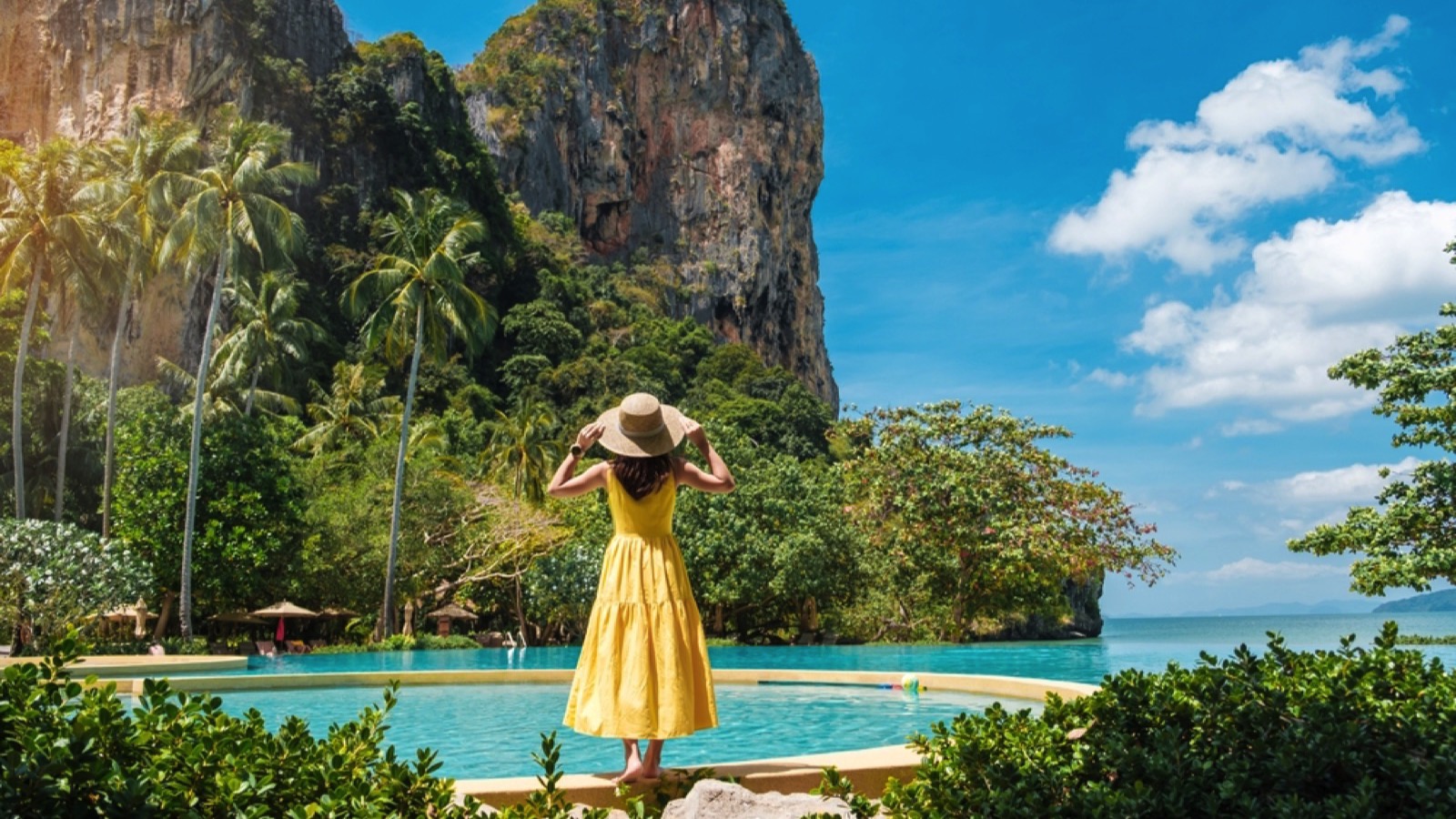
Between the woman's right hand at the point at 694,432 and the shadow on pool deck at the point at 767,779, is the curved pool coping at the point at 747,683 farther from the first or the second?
the woman's right hand at the point at 694,432

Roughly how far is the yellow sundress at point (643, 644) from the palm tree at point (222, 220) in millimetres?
18384

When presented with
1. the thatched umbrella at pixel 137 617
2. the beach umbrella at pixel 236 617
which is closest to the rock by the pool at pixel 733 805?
the thatched umbrella at pixel 137 617

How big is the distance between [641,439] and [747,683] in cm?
755

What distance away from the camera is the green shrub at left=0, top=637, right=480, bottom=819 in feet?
6.27

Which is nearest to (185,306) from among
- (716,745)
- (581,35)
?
(716,745)

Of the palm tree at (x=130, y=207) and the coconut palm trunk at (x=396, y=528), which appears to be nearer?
the palm tree at (x=130, y=207)

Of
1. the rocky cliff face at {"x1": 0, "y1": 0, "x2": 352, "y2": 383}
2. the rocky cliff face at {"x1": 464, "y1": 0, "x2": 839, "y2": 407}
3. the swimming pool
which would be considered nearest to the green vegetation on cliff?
the rocky cliff face at {"x1": 0, "y1": 0, "x2": 352, "y2": 383}

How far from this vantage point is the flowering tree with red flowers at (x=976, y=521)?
21031 mm

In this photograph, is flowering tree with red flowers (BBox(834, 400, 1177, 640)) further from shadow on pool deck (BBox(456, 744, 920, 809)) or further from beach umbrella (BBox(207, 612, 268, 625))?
shadow on pool deck (BBox(456, 744, 920, 809))

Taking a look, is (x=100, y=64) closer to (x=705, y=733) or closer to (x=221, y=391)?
(x=221, y=391)

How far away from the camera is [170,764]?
2.20 meters

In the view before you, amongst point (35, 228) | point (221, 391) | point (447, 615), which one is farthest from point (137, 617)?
point (221, 391)

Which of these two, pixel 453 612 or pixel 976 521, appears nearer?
pixel 976 521

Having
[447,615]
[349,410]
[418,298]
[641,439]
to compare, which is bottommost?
[447,615]
